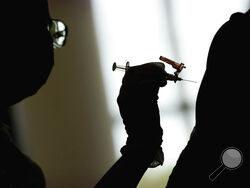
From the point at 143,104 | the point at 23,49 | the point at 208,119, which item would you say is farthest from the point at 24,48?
the point at 208,119

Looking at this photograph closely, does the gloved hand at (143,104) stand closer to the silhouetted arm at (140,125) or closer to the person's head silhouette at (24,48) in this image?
the silhouetted arm at (140,125)

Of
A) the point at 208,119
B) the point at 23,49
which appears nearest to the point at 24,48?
the point at 23,49

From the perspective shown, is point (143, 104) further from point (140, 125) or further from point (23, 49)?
point (23, 49)

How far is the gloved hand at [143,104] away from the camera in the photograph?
78cm

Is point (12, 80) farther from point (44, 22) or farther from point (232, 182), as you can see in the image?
point (232, 182)

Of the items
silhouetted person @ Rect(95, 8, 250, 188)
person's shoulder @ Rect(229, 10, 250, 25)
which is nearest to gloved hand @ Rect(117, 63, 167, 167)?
silhouetted person @ Rect(95, 8, 250, 188)

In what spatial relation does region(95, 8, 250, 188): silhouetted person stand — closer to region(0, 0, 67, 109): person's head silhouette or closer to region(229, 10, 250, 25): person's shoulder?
region(229, 10, 250, 25): person's shoulder

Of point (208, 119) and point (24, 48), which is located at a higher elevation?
point (24, 48)

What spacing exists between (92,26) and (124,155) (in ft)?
4.60

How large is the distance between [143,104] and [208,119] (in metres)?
0.14

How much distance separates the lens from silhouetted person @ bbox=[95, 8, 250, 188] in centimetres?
70

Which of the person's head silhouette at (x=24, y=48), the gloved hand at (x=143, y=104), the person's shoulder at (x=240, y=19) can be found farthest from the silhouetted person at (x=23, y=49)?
the person's shoulder at (x=240, y=19)

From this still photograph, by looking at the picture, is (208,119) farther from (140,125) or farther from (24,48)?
(24,48)

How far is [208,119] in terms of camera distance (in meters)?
0.74
